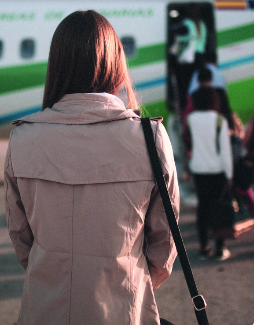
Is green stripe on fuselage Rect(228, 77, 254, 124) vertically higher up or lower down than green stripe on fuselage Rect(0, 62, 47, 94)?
lower down

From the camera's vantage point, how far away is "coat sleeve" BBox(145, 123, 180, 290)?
1.29m

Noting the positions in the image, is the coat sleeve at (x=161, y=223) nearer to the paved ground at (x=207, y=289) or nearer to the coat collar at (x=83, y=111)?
the coat collar at (x=83, y=111)

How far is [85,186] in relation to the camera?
1253 millimetres

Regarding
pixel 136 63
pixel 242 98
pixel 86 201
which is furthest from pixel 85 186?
pixel 242 98

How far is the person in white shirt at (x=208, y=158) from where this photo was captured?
3.71m

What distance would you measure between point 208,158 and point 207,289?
1233 millimetres

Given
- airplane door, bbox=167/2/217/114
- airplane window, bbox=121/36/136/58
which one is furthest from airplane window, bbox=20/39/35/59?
airplane door, bbox=167/2/217/114

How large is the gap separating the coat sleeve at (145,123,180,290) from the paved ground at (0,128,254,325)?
1.69m

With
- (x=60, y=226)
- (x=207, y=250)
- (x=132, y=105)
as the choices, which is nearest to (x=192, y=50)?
(x=207, y=250)

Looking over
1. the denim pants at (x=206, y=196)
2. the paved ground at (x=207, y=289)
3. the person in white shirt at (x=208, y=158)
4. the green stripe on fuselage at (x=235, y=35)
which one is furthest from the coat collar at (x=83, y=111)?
the green stripe on fuselage at (x=235, y=35)

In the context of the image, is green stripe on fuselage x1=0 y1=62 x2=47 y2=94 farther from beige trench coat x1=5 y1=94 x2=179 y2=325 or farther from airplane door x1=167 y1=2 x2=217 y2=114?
beige trench coat x1=5 y1=94 x2=179 y2=325

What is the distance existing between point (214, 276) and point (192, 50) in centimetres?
479

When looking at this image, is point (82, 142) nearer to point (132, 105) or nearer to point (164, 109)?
point (132, 105)

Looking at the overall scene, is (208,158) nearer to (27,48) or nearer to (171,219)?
(171,219)
